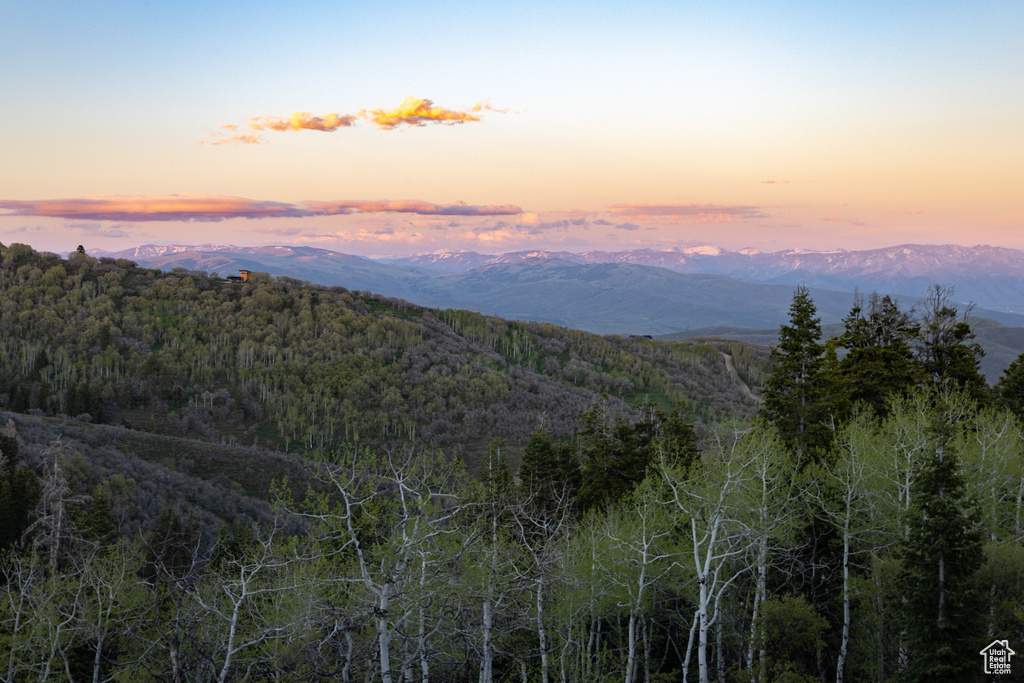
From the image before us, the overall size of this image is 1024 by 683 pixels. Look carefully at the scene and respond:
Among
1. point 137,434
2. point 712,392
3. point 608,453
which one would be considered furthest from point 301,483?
point 712,392

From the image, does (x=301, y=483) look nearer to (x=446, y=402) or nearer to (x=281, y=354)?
(x=446, y=402)

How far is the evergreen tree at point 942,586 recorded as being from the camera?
21.5 metres

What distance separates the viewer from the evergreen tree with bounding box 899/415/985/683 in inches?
845

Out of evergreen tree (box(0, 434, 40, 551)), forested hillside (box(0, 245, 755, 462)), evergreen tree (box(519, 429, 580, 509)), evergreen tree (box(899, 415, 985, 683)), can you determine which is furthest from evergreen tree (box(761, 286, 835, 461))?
forested hillside (box(0, 245, 755, 462))

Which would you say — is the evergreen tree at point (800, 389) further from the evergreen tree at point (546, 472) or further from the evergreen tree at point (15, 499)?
the evergreen tree at point (15, 499)

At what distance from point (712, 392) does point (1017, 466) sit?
16000 cm

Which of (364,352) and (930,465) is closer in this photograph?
(930,465)

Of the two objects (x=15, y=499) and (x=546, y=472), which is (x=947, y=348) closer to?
(x=546, y=472)

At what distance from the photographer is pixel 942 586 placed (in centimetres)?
2166

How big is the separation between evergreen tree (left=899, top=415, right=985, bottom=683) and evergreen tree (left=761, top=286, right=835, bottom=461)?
15.5 metres

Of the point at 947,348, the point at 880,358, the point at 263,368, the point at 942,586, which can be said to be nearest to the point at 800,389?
the point at 880,358

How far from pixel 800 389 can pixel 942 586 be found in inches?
729

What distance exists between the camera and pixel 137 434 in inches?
3248

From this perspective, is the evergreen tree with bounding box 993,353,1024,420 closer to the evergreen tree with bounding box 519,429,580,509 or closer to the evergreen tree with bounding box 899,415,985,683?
the evergreen tree with bounding box 899,415,985,683
